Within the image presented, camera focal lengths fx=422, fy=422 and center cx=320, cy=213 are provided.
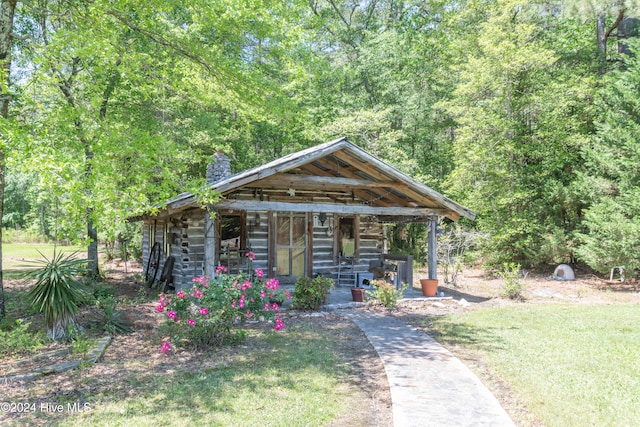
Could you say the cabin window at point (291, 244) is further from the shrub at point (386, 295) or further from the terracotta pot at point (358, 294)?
the shrub at point (386, 295)

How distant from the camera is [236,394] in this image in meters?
5.14

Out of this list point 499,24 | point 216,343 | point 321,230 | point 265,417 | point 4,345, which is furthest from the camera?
point 499,24

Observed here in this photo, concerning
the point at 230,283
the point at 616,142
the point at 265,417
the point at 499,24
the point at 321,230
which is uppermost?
the point at 499,24

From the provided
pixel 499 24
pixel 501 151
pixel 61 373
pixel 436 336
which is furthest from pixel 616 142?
pixel 61 373

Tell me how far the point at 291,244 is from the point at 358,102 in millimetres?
13607

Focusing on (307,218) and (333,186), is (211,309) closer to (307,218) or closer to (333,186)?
(333,186)

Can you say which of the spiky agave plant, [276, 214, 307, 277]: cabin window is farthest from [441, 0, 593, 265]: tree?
the spiky agave plant

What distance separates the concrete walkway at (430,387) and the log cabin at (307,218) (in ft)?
15.9

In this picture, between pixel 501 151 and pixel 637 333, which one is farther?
pixel 501 151

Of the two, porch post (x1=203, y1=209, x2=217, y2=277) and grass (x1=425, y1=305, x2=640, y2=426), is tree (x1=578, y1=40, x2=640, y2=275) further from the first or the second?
porch post (x1=203, y1=209, x2=217, y2=277)

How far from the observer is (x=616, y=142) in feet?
54.1

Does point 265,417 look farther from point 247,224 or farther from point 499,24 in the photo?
point 499,24

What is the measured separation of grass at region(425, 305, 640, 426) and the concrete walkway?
0.50 metres

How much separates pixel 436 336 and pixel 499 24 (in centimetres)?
1753
